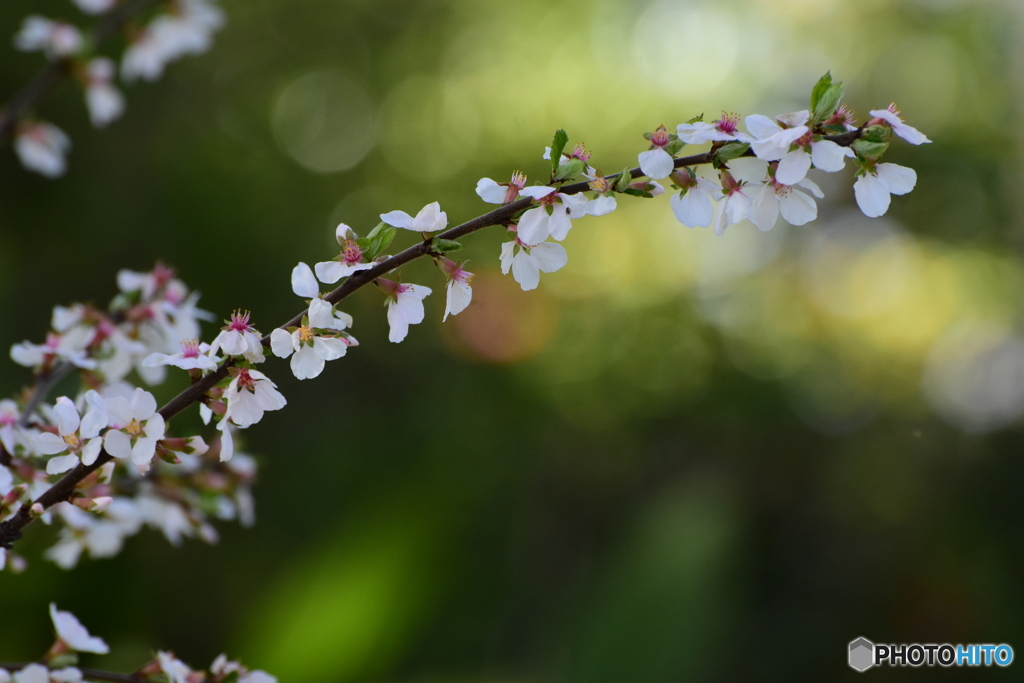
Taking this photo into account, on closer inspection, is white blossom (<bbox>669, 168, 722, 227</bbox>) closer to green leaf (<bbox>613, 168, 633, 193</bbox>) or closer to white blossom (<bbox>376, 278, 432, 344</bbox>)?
green leaf (<bbox>613, 168, 633, 193</bbox>)

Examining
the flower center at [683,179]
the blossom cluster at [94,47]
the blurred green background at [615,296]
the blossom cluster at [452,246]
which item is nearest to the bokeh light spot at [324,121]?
the blurred green background at [615,296]

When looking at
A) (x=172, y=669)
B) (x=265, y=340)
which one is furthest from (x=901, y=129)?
(x=172, y=669)

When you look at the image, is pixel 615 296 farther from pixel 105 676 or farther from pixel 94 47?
pixel 105 676

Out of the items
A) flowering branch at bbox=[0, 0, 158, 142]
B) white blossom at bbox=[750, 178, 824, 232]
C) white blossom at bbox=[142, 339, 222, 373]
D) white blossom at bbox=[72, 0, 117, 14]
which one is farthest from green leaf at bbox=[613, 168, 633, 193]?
white blossom at bbox=[72, 0, 117, 14]

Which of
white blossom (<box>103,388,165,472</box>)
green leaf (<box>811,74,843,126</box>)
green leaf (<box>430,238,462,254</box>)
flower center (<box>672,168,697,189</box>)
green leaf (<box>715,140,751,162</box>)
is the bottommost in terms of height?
white blossom (<box>103,388,165,472</box>)

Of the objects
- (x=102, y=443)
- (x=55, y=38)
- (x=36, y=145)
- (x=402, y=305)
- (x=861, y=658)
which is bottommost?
(x=861, y=658)

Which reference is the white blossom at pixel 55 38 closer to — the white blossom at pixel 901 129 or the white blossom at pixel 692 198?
the white blossom at pixel 692 198

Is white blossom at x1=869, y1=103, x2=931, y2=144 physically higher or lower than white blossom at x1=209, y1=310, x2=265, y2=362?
higher
